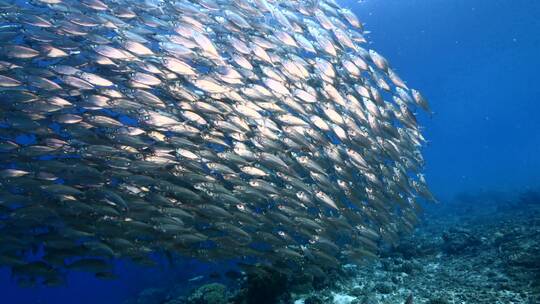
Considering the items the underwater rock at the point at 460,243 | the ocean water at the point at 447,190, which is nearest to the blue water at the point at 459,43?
the ocean water at the point at 447,190

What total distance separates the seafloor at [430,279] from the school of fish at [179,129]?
4.87ft

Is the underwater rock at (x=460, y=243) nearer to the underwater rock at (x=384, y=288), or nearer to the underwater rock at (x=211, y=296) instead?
the underwater rock at (x=384, y=288)

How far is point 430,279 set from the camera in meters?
10.4

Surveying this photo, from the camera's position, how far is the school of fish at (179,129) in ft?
23.6

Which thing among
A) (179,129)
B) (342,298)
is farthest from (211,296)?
(179,129)

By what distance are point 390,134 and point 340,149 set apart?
1424mm

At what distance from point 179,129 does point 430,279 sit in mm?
8127

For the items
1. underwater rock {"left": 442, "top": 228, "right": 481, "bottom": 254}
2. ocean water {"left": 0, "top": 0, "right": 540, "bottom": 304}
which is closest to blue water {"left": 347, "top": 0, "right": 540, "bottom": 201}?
ocean water {"left": 0, "top": 0, "right": 540, "bottom": 304}

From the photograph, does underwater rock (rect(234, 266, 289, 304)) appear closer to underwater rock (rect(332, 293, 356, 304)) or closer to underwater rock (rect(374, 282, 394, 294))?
underwater rock (rect(332, 293, 356, 304))

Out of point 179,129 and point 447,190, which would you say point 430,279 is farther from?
point 447,190

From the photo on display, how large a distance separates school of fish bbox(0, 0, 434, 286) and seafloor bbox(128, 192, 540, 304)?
1486 millimetres

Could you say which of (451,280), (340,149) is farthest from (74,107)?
(451,280)

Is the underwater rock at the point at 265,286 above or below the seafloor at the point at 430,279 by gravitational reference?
below

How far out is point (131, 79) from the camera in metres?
7.27
